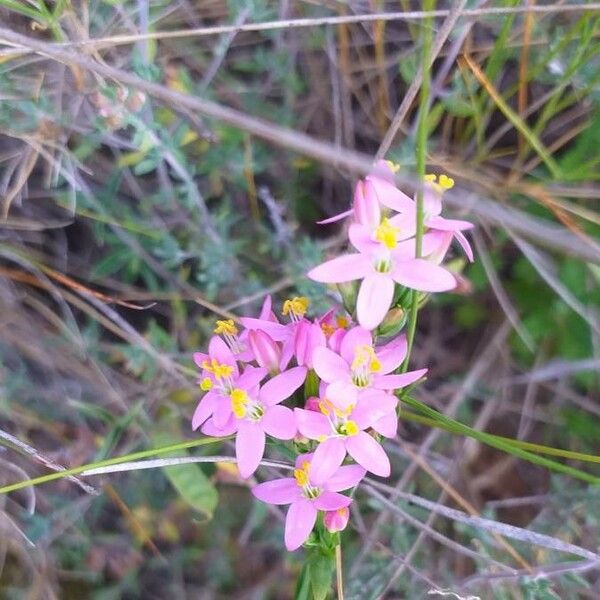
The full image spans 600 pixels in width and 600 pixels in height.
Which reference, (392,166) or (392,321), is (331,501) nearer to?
(392,321)

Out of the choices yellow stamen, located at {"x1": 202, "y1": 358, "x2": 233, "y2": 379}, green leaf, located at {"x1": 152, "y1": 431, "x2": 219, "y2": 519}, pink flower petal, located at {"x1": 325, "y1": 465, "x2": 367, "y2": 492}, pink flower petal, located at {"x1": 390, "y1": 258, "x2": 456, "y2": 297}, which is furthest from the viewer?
green leaf, located at {"x1": 152, "y1": 431, "x2": 219, "y2": 519}

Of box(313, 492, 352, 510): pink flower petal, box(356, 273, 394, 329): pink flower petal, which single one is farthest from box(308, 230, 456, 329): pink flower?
box(313, 492, 352, 510): pink flower petal

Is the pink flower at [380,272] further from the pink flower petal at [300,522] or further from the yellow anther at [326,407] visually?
the pink flower petal at [300,522]

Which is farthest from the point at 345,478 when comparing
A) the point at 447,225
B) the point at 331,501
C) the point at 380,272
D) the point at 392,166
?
the point at 392,166

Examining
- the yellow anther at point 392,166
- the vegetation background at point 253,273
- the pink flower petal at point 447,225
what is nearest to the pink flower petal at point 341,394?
the pink flower petal at point 447,225

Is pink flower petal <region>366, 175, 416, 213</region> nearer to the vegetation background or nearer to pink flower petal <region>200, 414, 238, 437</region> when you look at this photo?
pink flower petal <region>200, 414, 238, 437</region>

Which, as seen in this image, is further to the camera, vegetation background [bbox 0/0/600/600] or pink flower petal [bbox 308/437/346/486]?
vegetation background [bbox 0/0/600/600]

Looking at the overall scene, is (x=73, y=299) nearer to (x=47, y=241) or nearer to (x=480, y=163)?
(x=47, y=241)
